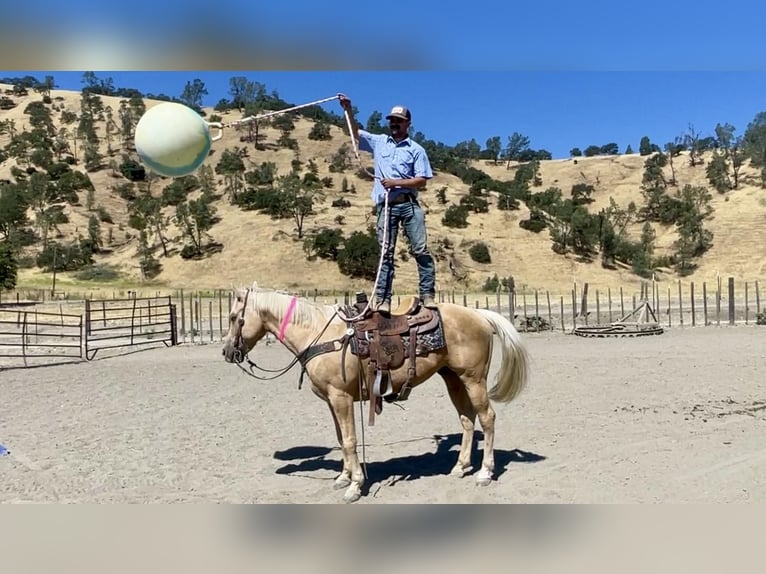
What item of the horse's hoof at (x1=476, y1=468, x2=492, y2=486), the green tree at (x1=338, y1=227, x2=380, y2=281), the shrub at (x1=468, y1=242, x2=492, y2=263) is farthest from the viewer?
the shrub at (x1=468, y1=242, x2=492, y2=263)

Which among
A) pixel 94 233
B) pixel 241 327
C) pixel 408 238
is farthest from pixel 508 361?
pixel 94 233

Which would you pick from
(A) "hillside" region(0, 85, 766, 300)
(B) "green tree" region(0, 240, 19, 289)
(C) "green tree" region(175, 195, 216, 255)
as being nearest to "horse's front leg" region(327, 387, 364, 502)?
(A) "hillside" region(0, 85, 766, 300)

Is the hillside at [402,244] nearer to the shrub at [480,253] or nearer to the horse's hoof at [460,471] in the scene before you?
the shrub at [480,253]

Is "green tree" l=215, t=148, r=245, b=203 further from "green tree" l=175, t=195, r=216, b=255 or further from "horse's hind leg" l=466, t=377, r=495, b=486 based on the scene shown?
"horse's hind leg" l=466, t=377, r=495, b=486

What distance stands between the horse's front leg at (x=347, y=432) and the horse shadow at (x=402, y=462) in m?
0.27

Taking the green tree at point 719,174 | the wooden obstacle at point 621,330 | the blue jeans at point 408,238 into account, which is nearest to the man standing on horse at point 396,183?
the blue jeans at point 408,238

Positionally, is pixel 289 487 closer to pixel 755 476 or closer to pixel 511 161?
pixel 755 476

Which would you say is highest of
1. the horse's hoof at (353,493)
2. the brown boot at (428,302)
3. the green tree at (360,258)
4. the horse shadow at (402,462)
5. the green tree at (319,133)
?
the green tree at (319,133)

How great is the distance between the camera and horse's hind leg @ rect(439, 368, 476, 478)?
225 inches

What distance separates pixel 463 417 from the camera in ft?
19.3

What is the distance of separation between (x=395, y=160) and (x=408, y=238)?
64cm

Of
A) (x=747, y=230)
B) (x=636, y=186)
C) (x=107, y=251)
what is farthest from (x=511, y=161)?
(x=107, y=251)

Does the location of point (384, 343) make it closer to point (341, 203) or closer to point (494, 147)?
point (341, 203)

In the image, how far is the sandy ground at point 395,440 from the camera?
533cm
